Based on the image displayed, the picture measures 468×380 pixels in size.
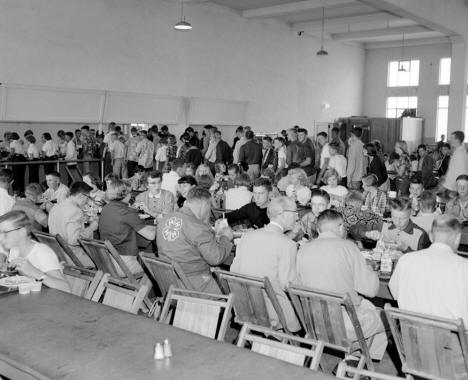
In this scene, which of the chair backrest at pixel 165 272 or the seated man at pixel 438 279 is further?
the chair backrest at pixel 165 272

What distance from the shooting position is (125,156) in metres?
14.0

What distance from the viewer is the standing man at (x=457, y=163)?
8.86 m

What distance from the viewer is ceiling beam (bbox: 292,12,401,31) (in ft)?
56.7

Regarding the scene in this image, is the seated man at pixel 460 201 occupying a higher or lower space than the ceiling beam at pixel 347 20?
lower

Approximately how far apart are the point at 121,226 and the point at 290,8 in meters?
12.0

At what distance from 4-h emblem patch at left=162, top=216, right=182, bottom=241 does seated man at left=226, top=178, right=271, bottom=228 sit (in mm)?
1756

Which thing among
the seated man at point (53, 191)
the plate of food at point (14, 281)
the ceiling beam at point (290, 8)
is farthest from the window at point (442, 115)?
the plate of food at point (14, 281)

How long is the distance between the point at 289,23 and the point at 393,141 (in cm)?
620

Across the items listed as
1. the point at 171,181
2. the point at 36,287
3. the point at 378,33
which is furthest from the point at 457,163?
the point at 378,33

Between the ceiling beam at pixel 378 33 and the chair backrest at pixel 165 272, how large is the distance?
16959 millimetres

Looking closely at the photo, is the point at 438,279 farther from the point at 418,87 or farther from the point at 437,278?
the point at 418,87

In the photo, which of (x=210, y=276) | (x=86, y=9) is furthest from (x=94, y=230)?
(x=86, y=9)

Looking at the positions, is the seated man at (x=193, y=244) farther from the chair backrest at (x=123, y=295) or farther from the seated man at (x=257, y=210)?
the seated man at (x=257, y=210)

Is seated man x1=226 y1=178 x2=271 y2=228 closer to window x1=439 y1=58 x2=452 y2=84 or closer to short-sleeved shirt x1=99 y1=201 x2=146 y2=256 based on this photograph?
short-sleeved shirt x1=99 y1=201 x2=146 y2=256
